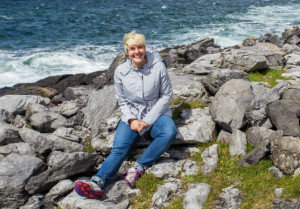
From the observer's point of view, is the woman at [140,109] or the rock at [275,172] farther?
the woman at [140,109]

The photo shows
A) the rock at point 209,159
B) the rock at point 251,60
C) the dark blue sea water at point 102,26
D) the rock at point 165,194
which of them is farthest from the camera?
the dark blue sea water at point 102,26

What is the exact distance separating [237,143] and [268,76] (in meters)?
4.93

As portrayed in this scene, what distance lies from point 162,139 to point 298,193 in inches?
105

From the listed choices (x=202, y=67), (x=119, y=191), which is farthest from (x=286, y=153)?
(x=202, y=67)

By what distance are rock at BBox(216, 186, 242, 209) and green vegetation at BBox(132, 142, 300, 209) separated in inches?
2.9

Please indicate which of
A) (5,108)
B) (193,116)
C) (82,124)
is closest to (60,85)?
(5,108)

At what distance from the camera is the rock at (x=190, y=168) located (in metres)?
7.30

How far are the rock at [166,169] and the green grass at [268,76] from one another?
490cm

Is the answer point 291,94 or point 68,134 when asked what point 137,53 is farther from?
point 291,94

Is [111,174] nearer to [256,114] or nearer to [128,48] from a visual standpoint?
[128,48]

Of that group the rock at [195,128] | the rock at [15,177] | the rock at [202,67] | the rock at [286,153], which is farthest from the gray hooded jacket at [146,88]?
the rock at [202,67]

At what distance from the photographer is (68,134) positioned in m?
9.54

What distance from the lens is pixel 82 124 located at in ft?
34.9

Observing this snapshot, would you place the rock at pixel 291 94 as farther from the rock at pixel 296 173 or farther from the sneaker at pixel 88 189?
the sneaker at pixel 88 189
